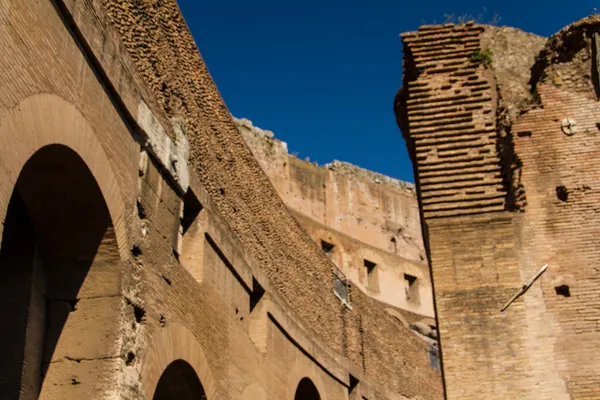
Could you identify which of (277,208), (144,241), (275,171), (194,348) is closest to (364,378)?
(277,208)

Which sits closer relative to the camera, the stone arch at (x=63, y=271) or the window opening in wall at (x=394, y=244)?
the stone arch at (x=63, y=271)

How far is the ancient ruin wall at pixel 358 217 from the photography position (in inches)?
1162

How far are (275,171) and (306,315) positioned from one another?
54.8 ft

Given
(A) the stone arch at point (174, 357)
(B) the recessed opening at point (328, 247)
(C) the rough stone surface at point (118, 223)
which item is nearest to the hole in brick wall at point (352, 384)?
(C) the rough stone surface at point (118, 223)

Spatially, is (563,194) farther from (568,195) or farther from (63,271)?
(63,271)

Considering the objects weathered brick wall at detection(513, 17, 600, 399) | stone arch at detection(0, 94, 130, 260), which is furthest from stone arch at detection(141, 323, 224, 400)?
weathered brick wall at detection(513, 17, 600, 399)

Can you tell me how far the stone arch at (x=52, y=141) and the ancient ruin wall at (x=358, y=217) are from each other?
851 inches

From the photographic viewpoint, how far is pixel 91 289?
6.64 meters

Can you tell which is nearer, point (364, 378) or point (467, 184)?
point (467, 184)

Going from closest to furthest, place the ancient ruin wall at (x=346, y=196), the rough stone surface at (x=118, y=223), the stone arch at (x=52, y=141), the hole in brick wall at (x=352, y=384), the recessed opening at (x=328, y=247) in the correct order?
the stone arch at (x=52, y=141), the rough stone surface at (x=118, y=223), the hole in brick wall at (x=352, y=384), the recessed opening at (x=328, y=247), the ancient ruin wall at (x=346, y=196)

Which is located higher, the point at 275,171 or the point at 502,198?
the point at 275,171

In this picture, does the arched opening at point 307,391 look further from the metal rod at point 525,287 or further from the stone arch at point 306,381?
the metal rod at point 525,287

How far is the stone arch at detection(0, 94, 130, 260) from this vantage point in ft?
16.2

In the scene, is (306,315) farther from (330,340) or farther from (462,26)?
(462,26)
